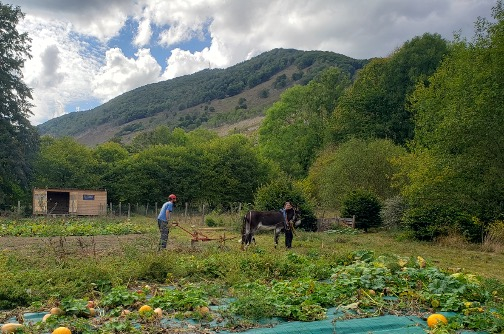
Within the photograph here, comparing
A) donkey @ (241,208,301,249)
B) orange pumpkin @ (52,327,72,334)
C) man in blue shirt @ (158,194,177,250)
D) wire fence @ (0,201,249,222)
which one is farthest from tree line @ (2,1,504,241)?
orange pumpkin @ (52,327,72,334)

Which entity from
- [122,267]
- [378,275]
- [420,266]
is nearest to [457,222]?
[420,266]

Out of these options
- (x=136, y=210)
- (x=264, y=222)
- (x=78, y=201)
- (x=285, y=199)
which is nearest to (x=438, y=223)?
(x=285, y=199)

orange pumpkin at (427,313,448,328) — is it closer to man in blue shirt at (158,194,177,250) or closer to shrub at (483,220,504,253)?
man in blue shirt at (158,194,177,250)

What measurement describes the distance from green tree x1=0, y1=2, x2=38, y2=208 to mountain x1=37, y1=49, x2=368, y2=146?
80.5m

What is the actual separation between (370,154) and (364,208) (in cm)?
630

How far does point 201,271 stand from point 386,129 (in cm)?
3651

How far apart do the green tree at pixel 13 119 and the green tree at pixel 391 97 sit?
28.8 meters

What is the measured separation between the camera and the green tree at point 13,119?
35.6 meters

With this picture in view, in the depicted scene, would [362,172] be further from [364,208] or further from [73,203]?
[73,203]

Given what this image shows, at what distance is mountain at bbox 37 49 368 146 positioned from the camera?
435ft

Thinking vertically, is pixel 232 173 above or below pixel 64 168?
below

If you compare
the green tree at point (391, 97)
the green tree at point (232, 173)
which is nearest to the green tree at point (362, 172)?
the green tree at point (391, 97)

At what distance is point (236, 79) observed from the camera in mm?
161625

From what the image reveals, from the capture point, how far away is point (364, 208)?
26656 mm
